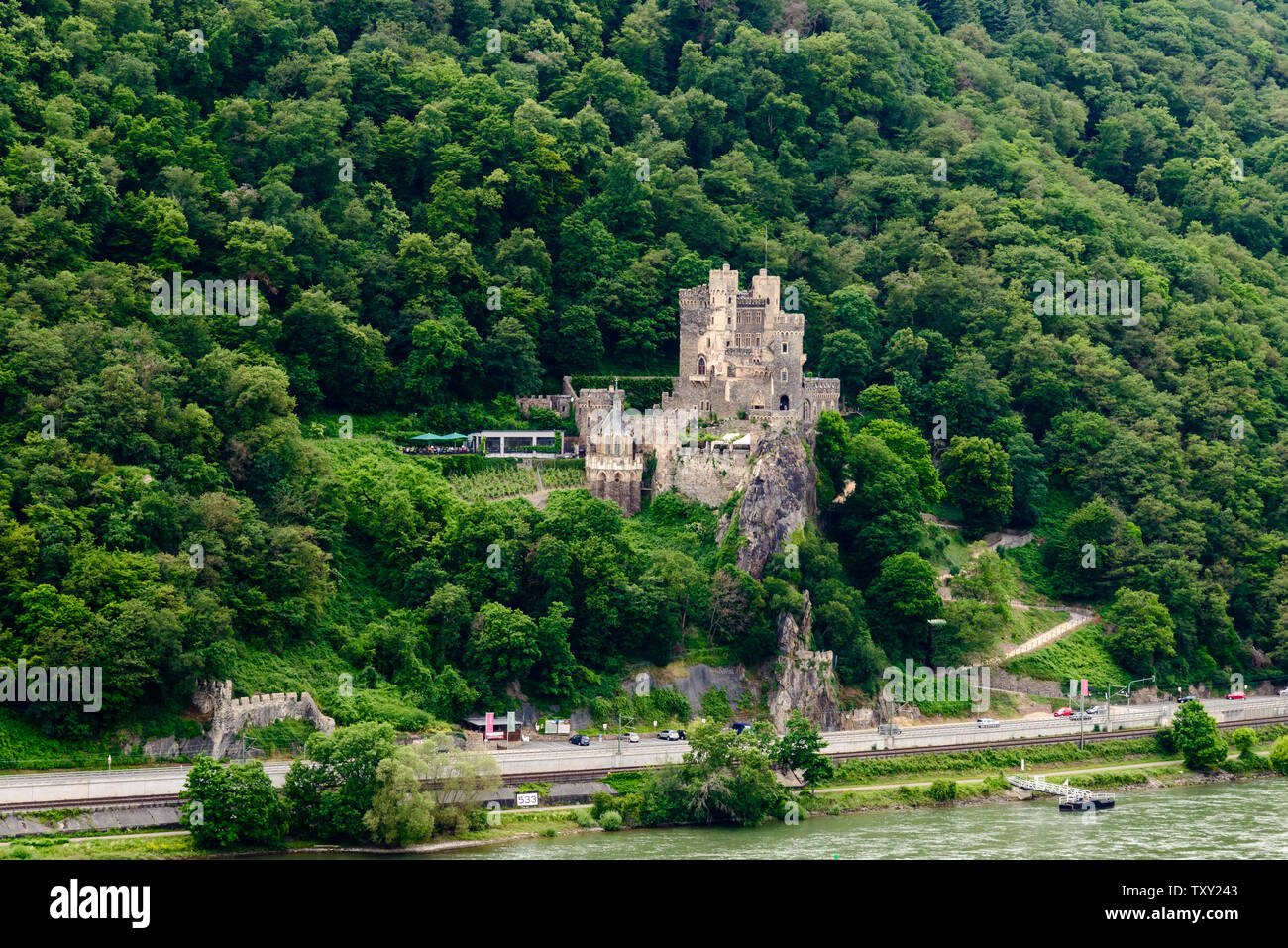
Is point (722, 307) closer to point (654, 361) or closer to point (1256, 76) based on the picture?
point (654, 361)

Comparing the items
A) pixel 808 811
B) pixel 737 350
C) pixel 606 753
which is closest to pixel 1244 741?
pixel 808 811

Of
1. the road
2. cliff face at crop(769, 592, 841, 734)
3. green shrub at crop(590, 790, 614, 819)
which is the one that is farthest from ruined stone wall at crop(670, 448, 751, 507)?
green shrub at crop(590, 790, 614, 819)

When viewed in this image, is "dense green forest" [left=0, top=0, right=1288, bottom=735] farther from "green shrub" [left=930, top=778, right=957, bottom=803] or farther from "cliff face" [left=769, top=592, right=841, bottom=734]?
"green shrub" [left=930, top=778, right=957, bottom=803]

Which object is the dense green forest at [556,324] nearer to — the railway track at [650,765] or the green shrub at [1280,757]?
the railway track at [650,765]

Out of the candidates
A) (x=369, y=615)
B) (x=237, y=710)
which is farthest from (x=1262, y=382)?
(x=237, y=710)

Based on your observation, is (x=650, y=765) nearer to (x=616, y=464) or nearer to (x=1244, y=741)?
(x=616, y=464)

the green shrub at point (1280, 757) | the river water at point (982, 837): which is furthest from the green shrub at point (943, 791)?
the green shrub at point (1280, 757)

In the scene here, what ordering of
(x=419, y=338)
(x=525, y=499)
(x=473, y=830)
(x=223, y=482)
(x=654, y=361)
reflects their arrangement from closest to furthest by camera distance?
(x=473, y=830), (x=223, y=482), (x=525, y=499), (x=419, y=338), (x=654, y=361)
